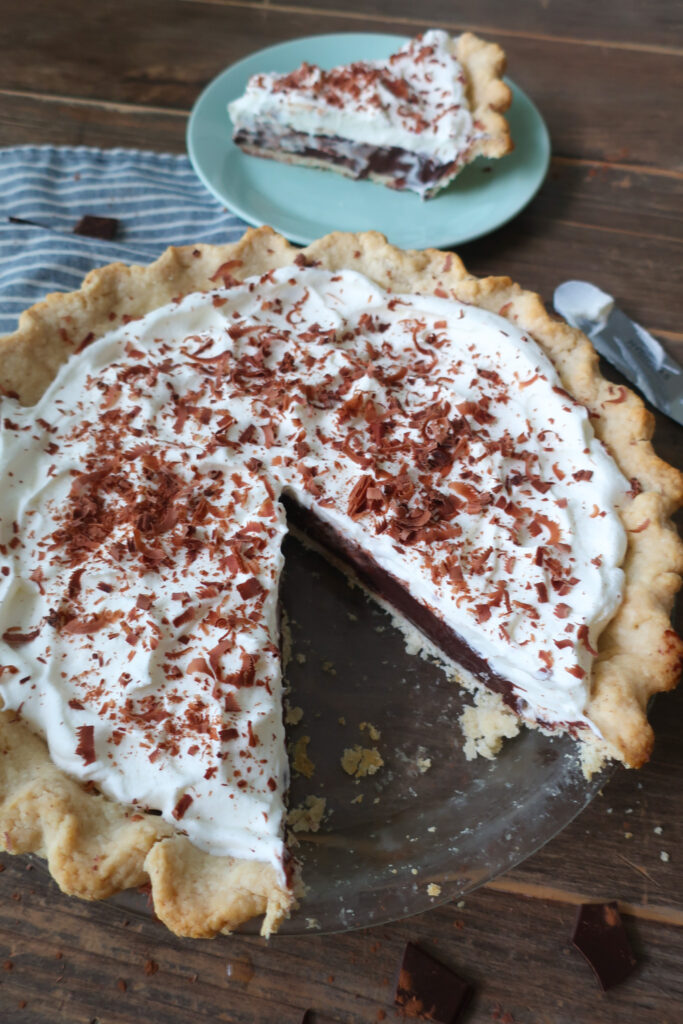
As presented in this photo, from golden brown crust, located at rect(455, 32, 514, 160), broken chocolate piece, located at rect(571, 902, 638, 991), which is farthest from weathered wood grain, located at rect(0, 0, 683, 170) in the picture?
broken chocolate piece, located at rect(571, 902, 638, 991)

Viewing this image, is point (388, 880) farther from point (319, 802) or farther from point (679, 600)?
point (679, 600)

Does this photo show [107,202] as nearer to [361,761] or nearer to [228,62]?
[228,62]

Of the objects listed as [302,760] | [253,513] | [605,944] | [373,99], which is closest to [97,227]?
[373,99]

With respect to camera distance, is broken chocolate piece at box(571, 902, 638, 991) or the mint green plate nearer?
broken chocolate piece at box(571, 902, 638, 991)

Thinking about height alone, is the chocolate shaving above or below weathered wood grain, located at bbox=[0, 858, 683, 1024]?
above

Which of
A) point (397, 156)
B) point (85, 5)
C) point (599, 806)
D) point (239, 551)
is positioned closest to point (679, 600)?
point (599, 806)

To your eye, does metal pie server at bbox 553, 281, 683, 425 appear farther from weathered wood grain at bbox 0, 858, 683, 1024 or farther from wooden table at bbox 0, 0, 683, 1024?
weathered wood grain at bbox 0, 858, 683, 1024

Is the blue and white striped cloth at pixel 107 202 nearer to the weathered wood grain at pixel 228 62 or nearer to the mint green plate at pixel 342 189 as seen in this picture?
the mint green plate at pixel 342 189
